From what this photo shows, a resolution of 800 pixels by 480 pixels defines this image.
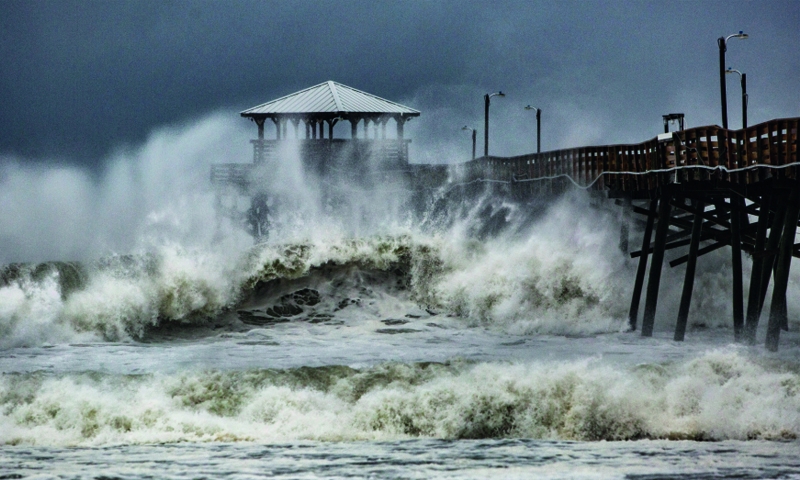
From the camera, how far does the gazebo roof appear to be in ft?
160

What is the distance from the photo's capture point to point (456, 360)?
62.8 ft

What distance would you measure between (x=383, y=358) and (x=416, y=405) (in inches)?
228

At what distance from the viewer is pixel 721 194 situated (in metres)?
23.4

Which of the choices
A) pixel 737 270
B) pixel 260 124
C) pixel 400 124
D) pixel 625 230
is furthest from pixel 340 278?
pixel 400 124

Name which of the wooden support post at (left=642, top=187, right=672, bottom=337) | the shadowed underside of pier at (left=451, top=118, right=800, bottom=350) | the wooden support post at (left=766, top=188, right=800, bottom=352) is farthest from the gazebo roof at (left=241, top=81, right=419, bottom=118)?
the wooden support post at (left=766, top=188, right=800, bottom=352)

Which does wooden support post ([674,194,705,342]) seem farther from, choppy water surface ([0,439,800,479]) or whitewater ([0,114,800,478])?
choppy water surface ([0,439,800,479])

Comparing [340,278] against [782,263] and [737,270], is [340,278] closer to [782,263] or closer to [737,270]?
[737,270]

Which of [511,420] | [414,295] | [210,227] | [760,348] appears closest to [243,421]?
[511,420]

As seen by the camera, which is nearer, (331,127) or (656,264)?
(656,264)

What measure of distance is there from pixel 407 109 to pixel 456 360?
106 ft

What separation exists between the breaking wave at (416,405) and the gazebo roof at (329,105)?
3181 centimetres

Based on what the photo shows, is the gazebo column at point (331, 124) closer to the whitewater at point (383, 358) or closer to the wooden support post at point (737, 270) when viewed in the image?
the whitewater at point (383, 358)

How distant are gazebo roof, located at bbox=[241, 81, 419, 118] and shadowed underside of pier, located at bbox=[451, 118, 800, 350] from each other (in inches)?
787

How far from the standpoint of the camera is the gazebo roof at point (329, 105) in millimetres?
48656
